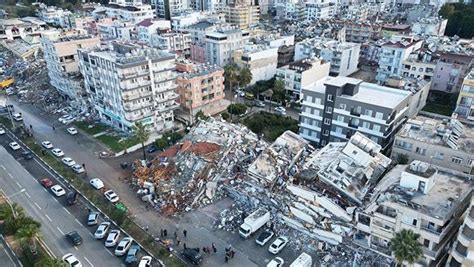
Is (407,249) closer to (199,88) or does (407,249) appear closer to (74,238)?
(74,238)

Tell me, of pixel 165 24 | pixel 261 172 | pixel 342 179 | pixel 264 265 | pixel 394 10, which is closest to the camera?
pixel 264 265

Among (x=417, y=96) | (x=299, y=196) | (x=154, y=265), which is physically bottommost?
(x=154, y=265)

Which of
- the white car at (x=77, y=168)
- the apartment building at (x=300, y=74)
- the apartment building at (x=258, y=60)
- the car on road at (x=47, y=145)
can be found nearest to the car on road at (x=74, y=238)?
the white car at (x=77, y=168)

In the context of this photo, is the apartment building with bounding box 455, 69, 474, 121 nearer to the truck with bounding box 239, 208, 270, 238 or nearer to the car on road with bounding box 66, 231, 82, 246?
the truck with bounding box 239, 208, 270, 238

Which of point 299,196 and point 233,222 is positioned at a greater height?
point 299,196

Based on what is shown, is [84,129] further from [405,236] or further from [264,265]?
[405,236]

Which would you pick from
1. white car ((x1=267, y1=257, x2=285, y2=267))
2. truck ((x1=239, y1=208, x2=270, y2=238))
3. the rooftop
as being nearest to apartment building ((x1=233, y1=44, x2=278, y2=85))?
the rooftop

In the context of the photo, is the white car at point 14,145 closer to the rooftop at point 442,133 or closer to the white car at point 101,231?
the white car at point 101,231

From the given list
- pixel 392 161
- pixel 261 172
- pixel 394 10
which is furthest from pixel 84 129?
pixel 394 10
